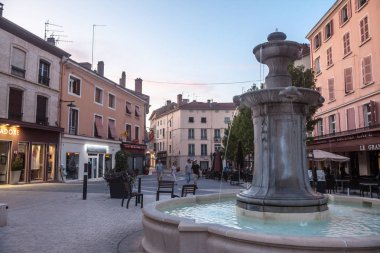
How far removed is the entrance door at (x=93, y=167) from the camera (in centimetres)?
3017

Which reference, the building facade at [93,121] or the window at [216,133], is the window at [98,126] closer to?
the building facade at [93,121]

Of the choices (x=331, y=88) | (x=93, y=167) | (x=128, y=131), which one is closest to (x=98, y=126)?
(x=93, y=167)

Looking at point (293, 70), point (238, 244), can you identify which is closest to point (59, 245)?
point (238, 244)

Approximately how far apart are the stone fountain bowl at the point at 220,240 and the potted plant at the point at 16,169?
60.5ft

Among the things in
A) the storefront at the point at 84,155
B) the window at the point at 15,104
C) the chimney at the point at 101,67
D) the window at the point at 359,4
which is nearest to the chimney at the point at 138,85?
the chimney at the point at 101,67

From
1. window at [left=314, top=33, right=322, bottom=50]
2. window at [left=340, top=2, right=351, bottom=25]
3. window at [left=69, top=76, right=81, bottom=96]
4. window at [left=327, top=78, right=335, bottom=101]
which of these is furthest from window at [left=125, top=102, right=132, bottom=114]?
window at [left=340, top=2, right=351, bottom=25]

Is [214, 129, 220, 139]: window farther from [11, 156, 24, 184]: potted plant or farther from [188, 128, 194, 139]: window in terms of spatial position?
[11, 156, 24, 184]: potted plant

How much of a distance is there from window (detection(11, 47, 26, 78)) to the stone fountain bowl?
2000 cm

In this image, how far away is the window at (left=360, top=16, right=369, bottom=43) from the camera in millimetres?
22578

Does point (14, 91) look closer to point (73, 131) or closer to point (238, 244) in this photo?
point (73, 131)

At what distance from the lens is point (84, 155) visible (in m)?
29.3

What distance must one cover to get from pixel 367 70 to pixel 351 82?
7.54 feet

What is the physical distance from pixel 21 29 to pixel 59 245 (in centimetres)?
2017

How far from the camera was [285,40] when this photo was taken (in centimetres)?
743
